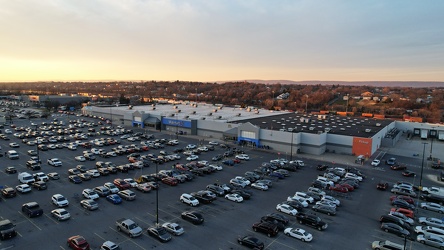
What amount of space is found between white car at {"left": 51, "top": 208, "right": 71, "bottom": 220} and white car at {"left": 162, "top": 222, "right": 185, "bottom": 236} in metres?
5.99

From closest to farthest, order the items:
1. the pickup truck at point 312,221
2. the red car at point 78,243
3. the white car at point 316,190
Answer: the red car at point 78,243 < the pickup truck at point 312,221 < the white car at point 316,190

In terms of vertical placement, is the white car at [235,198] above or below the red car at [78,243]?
below

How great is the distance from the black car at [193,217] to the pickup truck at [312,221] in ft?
19.3

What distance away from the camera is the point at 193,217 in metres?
18.0

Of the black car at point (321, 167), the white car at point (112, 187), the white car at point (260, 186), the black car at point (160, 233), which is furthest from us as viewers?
the black car at point (321, 167)

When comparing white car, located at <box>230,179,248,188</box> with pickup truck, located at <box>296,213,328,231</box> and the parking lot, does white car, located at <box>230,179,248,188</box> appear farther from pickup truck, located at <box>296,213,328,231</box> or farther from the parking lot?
pickup truck, located at <box>296,213,328,231</box>

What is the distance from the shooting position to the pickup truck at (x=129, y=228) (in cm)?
1615

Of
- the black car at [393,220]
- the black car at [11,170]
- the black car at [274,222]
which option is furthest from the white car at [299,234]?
the black car at [11,170]

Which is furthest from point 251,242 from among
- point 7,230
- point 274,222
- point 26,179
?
point 26,179

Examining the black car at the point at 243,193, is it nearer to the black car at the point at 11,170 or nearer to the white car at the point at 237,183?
the white car at the point at 237,183

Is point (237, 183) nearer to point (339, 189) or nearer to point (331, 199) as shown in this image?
point (331, 199)

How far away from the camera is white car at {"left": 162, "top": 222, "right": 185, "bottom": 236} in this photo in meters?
16.5

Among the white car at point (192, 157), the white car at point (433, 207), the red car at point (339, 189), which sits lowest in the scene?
the white car at point (433, 207)

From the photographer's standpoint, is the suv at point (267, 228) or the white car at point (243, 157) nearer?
the suv at point (267, 228)
